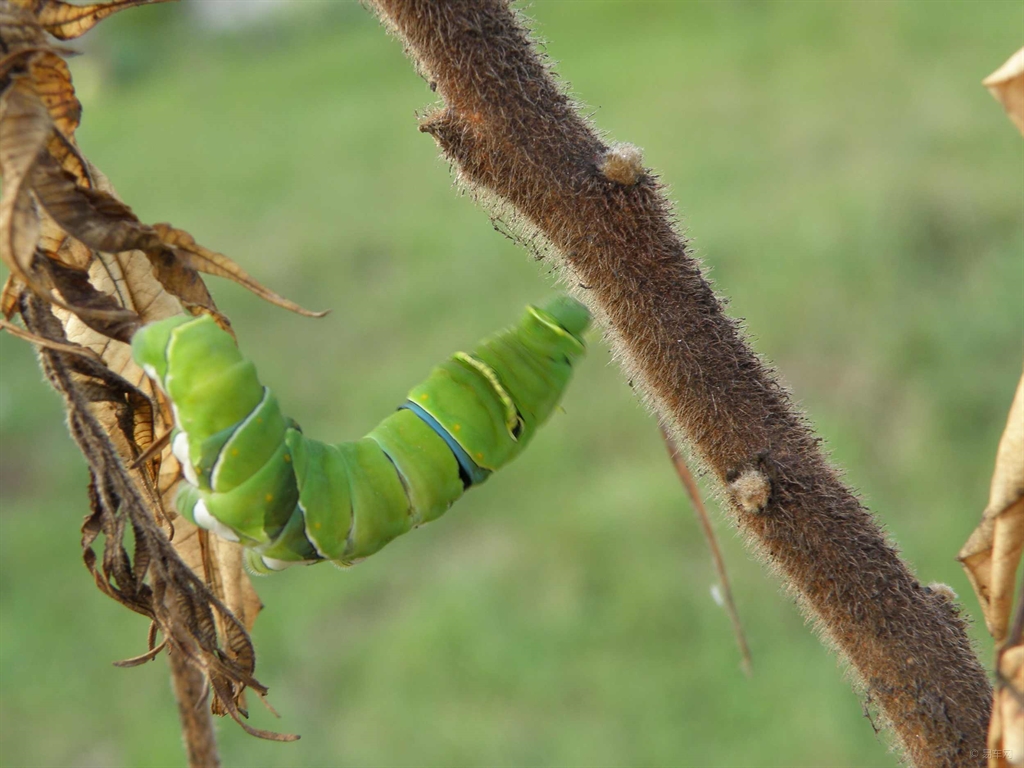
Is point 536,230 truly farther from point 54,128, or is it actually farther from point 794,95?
point 794,95

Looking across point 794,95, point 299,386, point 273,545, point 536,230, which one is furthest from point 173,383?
point 794,95

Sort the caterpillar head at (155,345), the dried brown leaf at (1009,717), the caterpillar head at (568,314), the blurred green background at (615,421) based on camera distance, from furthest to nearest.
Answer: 1. the blurred green background at (615,421)
2. the caterpillar head at (568,314)
3. the caterpillar head at (155,345)
4. the dried brown leaf at (1009,717)

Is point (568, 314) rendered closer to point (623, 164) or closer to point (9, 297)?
point (623, 164)

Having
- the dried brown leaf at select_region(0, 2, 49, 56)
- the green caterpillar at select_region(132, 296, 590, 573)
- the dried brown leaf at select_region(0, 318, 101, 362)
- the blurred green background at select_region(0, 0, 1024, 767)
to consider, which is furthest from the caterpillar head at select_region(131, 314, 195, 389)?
the blurred green background at select_region(0, 0, 1024, 767)

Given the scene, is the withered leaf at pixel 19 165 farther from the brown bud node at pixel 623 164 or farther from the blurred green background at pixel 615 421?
the blurred green background at pixel 615 421

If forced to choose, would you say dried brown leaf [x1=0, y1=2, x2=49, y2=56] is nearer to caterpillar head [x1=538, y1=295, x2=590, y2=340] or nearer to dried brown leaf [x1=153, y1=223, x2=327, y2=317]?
dried brown leaf [x1=153, y1=223, x2=327, y2=317]

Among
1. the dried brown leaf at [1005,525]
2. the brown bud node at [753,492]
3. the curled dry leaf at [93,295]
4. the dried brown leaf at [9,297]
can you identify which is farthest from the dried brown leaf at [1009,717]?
the dried brown leaf at [9,297]
